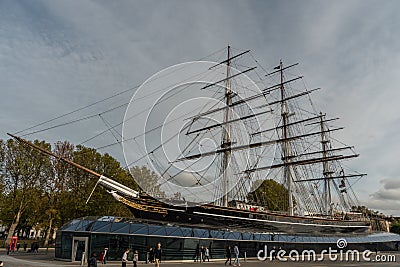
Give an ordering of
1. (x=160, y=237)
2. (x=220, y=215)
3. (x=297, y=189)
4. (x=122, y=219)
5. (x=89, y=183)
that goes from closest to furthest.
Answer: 1. (x=160, y=237)
2. (x=122, y=219)
3. (x=220, y=215)
4. (x=89, y=183)
5. (x=297, y=189)

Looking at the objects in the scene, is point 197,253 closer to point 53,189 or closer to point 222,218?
point 222,218

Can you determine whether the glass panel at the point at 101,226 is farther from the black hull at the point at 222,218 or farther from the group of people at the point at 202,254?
the group of people at the point at 202,254

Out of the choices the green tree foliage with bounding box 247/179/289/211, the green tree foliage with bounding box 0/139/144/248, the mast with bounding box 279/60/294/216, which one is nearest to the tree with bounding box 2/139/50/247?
the green tree foliage with bounding box 0/139/144/248

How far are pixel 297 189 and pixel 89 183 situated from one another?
36177mm

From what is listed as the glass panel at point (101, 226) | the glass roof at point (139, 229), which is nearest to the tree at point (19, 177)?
the glass roof at point (139, 229)

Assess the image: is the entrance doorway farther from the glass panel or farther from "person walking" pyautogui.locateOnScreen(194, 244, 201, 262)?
"person walking" pyautogui.locateOnScreen(194, 244, 201, 262)

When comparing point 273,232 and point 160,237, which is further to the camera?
point 273,232

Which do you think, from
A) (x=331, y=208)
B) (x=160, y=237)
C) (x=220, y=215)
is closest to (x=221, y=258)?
(x=220, y=215)

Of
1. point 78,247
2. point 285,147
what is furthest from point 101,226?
point 285,147

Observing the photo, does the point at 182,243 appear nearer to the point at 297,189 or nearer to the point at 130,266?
the point at 130,266

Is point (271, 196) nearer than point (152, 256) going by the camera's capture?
No

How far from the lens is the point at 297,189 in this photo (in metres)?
59.6

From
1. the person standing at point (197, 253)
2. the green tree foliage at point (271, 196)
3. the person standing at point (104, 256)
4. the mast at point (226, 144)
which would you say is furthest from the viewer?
the green tree foliage at point (271, 196)

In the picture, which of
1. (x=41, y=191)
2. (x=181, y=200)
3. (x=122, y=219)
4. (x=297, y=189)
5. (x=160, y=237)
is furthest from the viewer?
(x=297, y=189)
